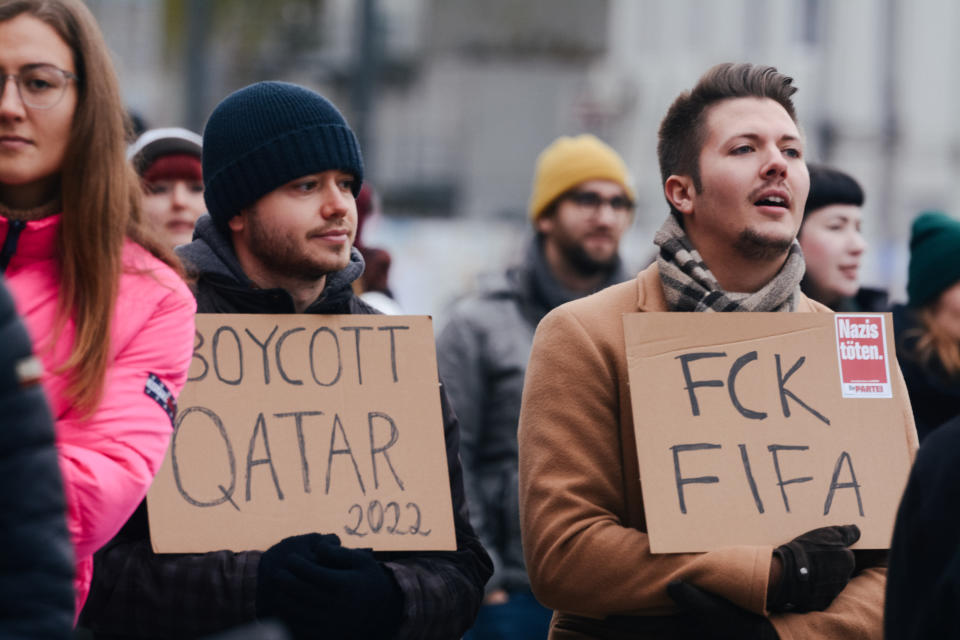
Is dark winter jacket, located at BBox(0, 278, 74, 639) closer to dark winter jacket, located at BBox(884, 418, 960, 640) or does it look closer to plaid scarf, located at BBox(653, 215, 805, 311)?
dark winter jacket, located at BBox(884, 418, 960, 640)

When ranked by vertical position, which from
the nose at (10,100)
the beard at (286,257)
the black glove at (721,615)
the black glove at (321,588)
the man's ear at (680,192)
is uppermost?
the nose at (10,100)

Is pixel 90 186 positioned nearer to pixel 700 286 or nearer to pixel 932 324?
pixel 700 286

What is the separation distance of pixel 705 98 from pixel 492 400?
2.04 meters

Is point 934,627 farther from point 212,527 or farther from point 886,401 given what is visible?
point 212,527

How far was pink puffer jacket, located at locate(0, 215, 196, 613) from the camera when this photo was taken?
2.60m

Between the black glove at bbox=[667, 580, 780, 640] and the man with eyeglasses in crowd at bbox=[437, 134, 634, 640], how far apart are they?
2015 millimetres

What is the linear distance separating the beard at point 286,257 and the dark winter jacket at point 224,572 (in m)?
0.06

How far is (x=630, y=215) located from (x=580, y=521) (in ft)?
10.2

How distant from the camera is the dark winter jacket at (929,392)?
4441 mm

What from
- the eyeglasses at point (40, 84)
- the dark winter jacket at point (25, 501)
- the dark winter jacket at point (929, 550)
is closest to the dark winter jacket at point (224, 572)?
the eyeglasses at point (40, 84)

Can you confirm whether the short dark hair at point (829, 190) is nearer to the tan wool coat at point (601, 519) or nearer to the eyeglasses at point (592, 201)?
the eyeglasses at point (592, 201)

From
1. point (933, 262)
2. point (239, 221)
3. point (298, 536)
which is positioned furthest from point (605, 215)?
point (298, 536)

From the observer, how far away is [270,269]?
3477mm

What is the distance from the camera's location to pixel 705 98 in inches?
138
